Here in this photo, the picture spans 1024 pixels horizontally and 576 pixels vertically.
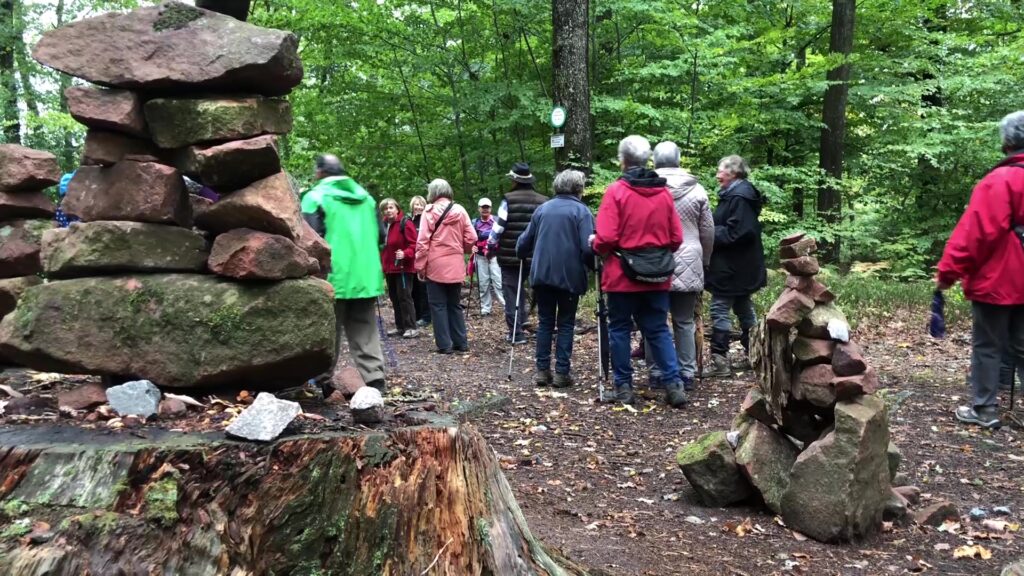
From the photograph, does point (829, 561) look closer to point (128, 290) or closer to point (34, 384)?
point (128, 290)

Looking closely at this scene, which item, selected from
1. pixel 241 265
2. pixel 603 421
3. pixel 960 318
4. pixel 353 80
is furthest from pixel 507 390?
pixel 353 80

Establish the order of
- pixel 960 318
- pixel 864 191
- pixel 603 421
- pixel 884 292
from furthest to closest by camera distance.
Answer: pixel 864 191
pixel 884 292
pixel 960 318
pixel 603 421

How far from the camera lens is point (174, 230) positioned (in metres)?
3.82

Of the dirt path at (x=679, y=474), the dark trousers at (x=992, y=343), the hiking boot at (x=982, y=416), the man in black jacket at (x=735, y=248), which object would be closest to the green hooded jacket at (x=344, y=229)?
the dirt path at (x=679, y=474)

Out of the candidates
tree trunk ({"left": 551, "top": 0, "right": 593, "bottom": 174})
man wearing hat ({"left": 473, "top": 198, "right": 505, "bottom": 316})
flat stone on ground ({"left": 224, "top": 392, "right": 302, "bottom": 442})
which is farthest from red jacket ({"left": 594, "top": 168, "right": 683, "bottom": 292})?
man wearing hat ({"left": 473, "top": 198, "right": 505, "bottom": 316})

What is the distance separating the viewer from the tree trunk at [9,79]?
18172 millimetres

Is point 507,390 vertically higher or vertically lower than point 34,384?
lower

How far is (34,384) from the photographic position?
4281 millimetres

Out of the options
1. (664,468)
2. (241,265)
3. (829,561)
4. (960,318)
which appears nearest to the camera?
(241,265)

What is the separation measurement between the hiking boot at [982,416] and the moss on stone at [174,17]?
642 centimetres

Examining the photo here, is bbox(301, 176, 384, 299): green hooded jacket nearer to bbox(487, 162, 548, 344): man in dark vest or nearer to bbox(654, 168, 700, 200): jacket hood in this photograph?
bbox(654, 168, 700, 200): jacket hood

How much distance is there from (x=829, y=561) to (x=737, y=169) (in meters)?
4.48

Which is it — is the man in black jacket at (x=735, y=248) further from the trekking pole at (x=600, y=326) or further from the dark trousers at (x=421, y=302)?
the dark trousers at (x=421, y=302)

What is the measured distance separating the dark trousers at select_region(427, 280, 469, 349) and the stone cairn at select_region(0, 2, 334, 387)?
632 centimetres
